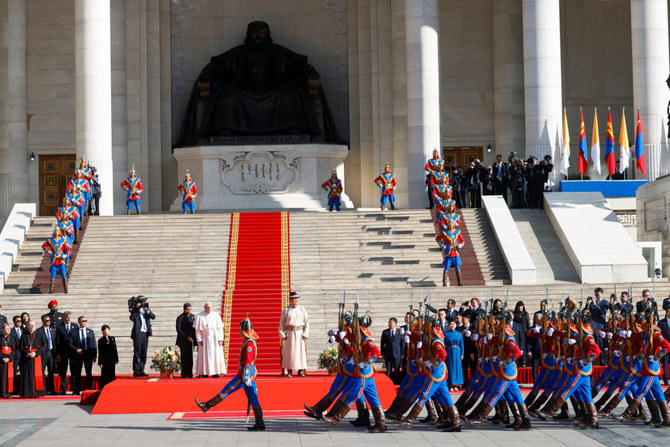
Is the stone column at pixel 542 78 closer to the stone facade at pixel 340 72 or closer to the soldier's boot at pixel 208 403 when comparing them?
the stone facade at pixel 340 72

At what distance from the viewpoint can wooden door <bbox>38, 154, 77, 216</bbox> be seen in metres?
42.1

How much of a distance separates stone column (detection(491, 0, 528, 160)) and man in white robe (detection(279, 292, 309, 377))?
21.7m

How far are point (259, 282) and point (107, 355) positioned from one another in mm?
6997

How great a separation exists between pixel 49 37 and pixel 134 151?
221 inches

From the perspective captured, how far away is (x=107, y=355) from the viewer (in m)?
21.3

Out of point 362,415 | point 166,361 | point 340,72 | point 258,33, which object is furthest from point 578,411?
point 340,72

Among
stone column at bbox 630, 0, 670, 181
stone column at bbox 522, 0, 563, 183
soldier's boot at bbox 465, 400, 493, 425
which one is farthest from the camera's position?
stone column at bbox 522, 0, 563, 183

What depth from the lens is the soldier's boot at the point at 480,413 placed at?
16.3 meters


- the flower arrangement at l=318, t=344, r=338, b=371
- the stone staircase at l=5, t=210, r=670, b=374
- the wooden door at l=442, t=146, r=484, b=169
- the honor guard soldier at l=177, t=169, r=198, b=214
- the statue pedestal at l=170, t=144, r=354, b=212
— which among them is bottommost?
the flower arrangement at l=318, t=344, r=338, b=371

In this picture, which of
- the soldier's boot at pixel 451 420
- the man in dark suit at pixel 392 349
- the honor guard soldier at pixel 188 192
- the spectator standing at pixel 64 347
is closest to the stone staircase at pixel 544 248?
the man in dark suit at pixel 392 349

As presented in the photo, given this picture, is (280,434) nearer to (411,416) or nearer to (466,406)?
(411,416)

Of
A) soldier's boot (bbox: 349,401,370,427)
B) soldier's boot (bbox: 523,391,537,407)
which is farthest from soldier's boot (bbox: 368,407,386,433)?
soldier's boot (bbox: 523,391,537,407)

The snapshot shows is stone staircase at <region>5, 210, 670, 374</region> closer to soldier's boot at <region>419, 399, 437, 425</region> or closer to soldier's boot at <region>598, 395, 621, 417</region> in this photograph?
soldier's boot at <region>419, 399, 437, 425</region>

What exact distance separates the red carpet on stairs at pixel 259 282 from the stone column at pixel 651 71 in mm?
11700
